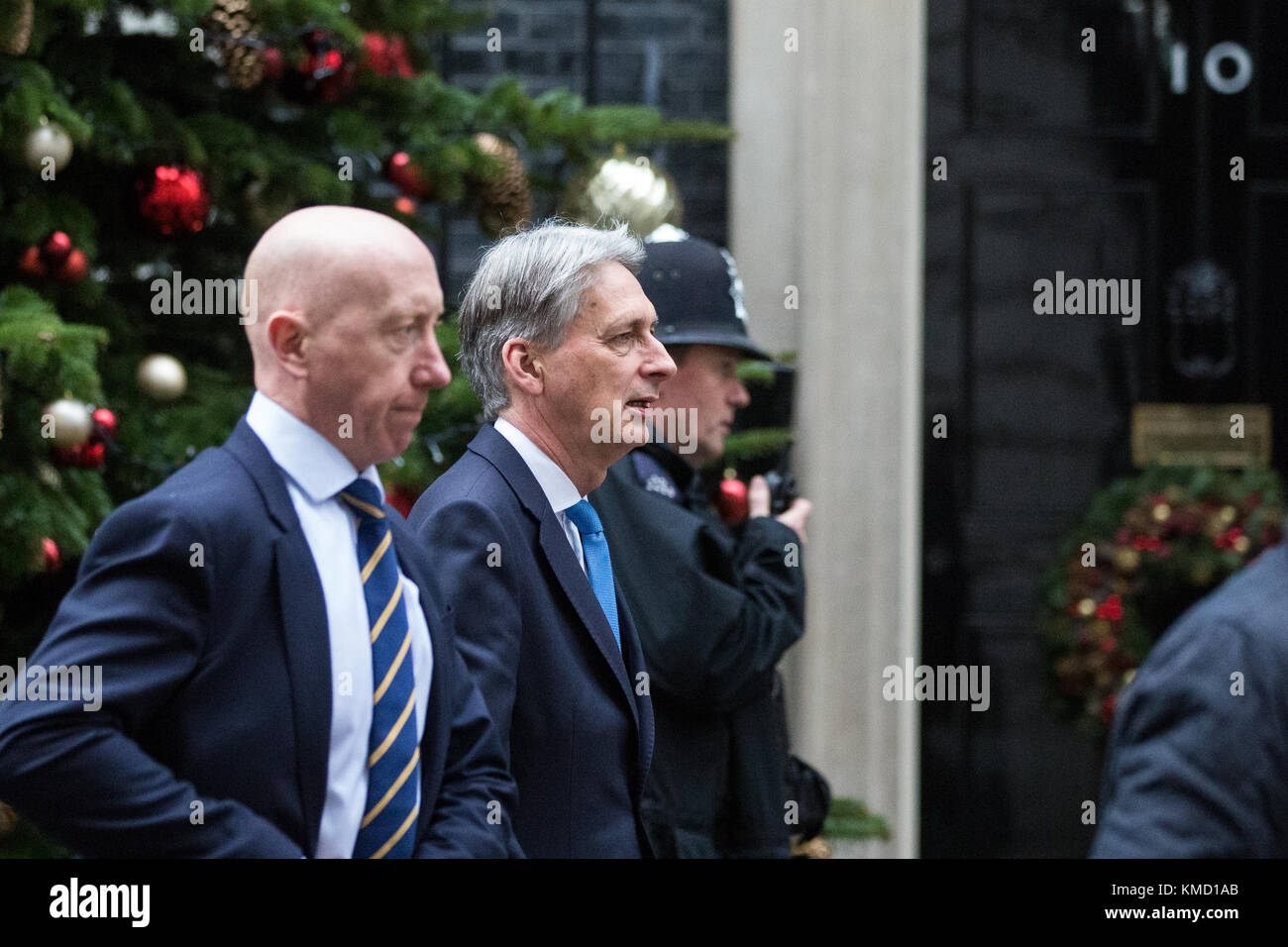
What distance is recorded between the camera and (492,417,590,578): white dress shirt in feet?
8.23

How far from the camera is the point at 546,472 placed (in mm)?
2518

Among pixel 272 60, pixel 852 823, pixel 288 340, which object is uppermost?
pixel 272 60

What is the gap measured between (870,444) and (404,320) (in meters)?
3.79

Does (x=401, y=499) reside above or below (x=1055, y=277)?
below

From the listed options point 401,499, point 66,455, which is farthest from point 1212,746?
point 401,499

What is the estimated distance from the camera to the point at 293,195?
14.2 ft

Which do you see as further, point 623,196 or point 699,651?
point 623,196

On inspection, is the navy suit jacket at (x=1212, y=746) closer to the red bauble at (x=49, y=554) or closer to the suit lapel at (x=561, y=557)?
the suit lapel at (x=561, y=557)

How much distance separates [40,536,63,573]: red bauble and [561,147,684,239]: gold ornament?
173 centimetres

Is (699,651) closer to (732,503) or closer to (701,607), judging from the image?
(701,607)

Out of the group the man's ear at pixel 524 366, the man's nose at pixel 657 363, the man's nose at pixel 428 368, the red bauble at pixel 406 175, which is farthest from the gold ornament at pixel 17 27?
the man's nose at pixel 428 368

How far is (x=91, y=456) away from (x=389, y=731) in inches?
83.8

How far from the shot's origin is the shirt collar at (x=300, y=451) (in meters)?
1.89

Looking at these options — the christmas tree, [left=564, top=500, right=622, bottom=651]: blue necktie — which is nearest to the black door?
the christmas tree
